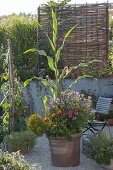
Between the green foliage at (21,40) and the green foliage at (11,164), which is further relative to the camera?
the green foliage at (21,40)

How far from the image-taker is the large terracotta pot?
6121 mm

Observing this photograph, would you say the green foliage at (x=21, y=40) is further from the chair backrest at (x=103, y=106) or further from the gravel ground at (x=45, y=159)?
Result: the gravel ground at (x=45, y=159)

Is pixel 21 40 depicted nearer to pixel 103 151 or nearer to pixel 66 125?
pixel 66 125

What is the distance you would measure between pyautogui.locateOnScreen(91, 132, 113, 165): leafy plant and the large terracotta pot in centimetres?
33

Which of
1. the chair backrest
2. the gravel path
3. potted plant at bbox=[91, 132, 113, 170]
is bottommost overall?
the gravel path

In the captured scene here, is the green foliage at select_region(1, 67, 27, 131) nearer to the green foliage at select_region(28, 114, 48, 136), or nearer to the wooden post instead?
the wooden post

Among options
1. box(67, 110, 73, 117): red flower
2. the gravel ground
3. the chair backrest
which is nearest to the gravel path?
the gravel ground

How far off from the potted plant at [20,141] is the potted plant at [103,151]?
1268 millimetres

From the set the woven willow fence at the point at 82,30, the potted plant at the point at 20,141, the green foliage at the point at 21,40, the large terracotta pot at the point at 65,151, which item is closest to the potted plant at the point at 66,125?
the large terracotta pot at the point at 65,151

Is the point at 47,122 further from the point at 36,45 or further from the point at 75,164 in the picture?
the point at 36,45

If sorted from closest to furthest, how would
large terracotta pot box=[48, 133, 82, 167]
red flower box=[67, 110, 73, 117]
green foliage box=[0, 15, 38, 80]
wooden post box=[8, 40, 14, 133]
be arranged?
red flower box=[67, 110, 73, 117]
large terracotta pot box=[48, 133, 82, 167]
wooden post box=[8, 40, 14, 133]
green foliage box=[0, 15, 38, 80]

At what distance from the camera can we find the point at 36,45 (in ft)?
36.2

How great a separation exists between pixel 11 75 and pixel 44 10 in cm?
395

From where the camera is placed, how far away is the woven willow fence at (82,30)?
1054 centimetres
